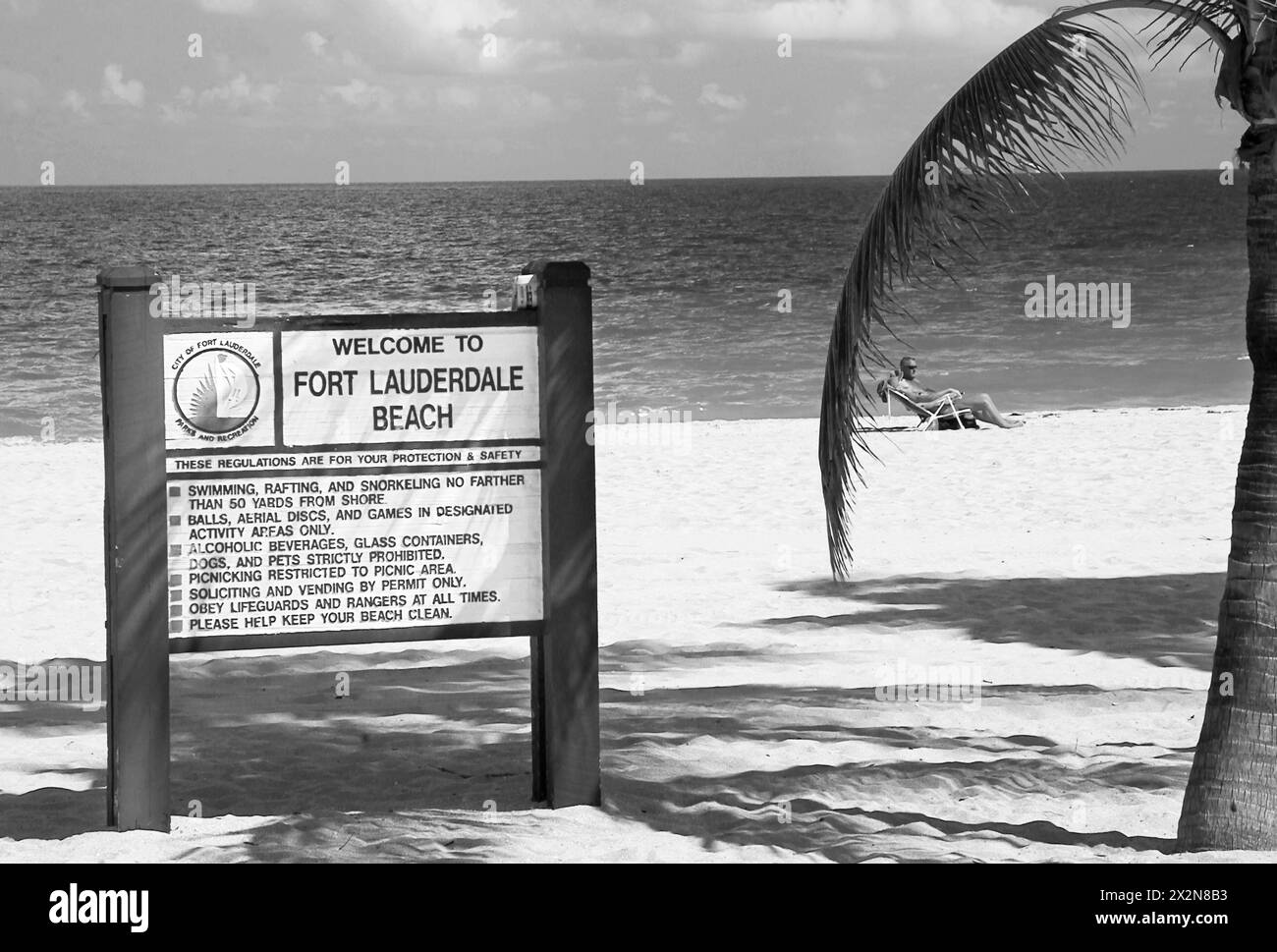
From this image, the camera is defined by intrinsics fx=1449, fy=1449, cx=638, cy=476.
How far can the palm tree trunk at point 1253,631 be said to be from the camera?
4.12m

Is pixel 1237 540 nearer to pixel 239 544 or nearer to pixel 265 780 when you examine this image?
pixel 239 544

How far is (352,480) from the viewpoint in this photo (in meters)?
4.71

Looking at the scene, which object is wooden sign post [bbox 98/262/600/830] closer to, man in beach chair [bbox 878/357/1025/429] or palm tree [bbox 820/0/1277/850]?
palm tree [bbox 820/0/1277/850]

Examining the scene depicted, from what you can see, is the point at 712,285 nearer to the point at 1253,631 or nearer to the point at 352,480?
the point at 352,480

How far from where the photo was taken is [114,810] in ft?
14.8

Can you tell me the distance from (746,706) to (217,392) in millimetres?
2781

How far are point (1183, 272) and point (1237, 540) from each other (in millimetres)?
47316

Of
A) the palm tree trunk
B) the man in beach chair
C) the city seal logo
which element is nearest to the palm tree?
the palm tree trunk

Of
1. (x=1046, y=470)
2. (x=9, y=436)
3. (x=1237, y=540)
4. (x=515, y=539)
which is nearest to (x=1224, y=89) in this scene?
(x=1237, y=540)

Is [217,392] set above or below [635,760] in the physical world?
above

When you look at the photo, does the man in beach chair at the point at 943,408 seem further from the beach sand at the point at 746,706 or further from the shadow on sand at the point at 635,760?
the shadow on sand at the point at 635,760

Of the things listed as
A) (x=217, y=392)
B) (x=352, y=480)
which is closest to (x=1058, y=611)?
(x=352, y=480)

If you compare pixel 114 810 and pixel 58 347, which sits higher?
pixel 58 347

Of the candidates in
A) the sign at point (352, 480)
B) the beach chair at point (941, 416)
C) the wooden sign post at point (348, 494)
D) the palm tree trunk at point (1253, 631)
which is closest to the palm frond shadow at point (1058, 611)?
the palm tree trunk at point (1253, 631)
